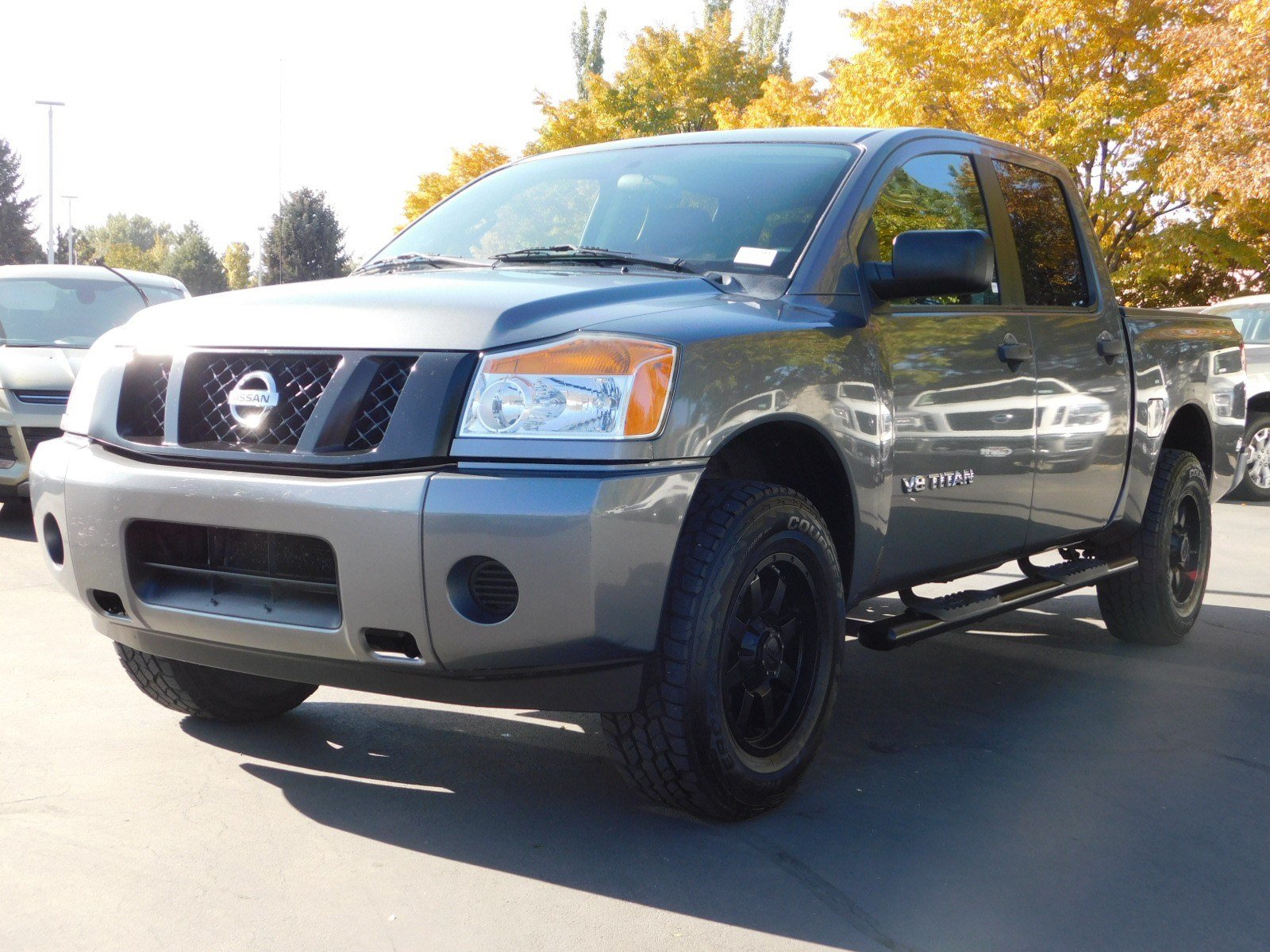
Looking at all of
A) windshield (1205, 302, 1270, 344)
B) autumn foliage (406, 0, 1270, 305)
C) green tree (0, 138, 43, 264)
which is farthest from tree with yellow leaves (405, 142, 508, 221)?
green tree (0, 138, 43, 264)

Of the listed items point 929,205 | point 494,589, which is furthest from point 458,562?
point 929,205

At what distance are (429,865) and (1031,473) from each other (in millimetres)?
2390

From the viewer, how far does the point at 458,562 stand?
9.22 feet

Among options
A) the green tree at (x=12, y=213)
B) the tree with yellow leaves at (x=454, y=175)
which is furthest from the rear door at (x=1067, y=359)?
the green tree at (x=12, y=213)

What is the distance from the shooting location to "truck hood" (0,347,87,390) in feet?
27.0

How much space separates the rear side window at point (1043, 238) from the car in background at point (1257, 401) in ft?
25.5

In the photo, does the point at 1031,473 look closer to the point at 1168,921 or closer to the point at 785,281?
the point at 785,281

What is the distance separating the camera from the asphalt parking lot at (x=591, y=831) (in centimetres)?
279

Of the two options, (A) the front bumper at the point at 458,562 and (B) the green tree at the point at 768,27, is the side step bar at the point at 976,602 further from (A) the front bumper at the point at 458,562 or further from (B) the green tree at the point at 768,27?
(B) the green tree at the point at 768,27

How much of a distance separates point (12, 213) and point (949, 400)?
85.8 metres

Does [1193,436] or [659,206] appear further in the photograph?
[1193,436]

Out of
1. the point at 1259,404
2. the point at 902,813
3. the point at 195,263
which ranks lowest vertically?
the point at 902,813

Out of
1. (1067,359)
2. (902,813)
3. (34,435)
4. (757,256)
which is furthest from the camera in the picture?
(34,435)

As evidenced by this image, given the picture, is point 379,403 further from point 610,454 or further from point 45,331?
point 45,331
